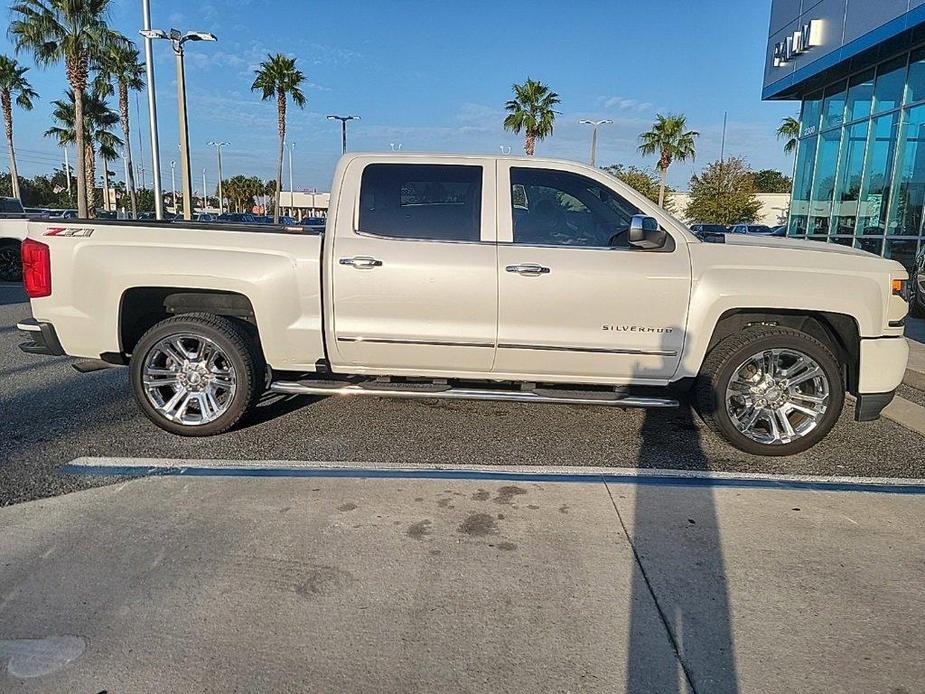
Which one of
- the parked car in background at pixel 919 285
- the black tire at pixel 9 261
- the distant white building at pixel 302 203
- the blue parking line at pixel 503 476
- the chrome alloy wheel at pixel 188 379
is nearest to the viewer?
the blue parking line at pixel 503 476

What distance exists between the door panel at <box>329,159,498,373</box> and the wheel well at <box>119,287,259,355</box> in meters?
0.75

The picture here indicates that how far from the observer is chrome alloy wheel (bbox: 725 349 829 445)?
14.3 ft

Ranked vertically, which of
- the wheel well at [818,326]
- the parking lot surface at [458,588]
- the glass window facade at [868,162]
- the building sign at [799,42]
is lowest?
the parking lot surface at [458,588]

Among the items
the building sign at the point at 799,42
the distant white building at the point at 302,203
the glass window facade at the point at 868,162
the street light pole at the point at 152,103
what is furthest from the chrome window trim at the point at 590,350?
the distant white building at the point at 302,203

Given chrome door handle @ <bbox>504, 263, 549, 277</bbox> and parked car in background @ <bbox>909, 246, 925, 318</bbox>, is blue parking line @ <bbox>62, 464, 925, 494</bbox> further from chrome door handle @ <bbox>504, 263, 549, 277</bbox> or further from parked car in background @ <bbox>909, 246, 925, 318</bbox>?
parked car in background @ <bbox>909, 246, 925, 318</bbox>

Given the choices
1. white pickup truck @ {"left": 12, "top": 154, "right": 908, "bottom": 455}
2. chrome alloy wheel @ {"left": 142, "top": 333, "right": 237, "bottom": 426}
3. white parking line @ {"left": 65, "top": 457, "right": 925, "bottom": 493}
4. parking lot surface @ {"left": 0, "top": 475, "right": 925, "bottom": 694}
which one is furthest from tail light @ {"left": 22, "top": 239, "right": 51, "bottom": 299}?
parking lot surface @ {"left": 0, "top": 475, "right": 925, "bottom": 694}

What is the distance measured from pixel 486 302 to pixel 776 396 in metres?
2.12

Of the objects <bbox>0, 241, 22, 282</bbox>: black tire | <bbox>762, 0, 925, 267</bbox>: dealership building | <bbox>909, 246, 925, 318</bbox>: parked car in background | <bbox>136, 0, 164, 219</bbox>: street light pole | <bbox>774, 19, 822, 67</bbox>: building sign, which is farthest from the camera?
<bbox>136, 0, 164, 219</bbox>: street light pole

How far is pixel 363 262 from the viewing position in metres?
4.30

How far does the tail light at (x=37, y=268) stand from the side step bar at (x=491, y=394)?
5.43 ft

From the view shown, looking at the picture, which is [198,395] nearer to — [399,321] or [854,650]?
[399,321]

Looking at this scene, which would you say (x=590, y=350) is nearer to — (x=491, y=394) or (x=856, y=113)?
(x=491, y=394)

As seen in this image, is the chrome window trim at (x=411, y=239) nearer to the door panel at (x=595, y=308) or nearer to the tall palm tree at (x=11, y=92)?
the door panel at (x=595, y=308)

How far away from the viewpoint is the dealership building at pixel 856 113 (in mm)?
12352
